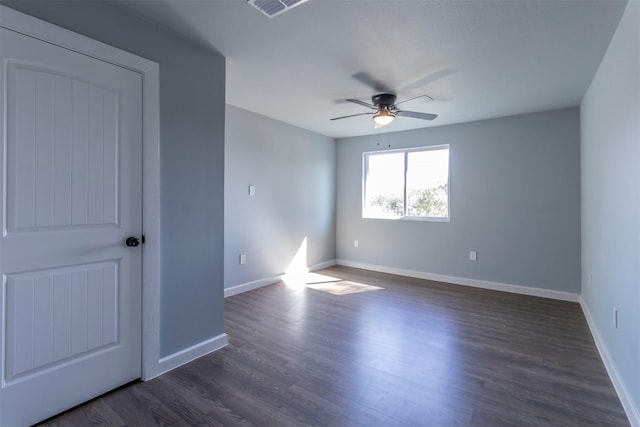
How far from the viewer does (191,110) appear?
91.4 inches

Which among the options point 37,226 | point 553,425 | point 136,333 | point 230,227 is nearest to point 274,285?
point 230,227

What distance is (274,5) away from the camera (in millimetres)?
1817

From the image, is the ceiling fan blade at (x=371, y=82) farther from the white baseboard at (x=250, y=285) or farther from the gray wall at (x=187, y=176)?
the white baseboard at (x=250, y=285)

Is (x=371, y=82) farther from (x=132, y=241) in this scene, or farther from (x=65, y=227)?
(x=65, y=227)

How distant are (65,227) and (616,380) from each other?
3.46 m

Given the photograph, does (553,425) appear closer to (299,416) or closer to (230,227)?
(299,416)

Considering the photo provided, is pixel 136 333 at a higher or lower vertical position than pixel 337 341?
higher

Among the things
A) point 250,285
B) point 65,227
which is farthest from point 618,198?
point 250,285

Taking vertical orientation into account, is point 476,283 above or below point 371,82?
below

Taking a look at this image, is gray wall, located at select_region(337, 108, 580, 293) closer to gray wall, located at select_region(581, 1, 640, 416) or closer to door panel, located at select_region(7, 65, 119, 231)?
gray wall, located at select_region(581, 1, 640, 416)

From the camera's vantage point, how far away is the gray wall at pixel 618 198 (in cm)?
169

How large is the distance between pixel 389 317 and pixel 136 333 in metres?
2.29

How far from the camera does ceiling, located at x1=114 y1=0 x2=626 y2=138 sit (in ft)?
6.24

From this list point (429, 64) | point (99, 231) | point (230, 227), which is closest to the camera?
point (99, 231)
